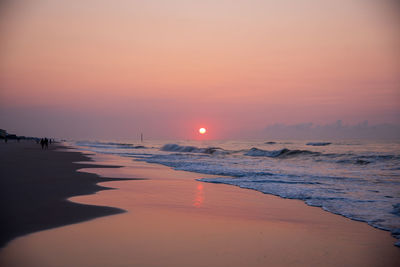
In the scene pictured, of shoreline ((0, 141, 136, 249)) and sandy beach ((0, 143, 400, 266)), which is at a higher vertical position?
shoreline ((0, 141, 136, 249))

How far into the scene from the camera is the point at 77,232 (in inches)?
224

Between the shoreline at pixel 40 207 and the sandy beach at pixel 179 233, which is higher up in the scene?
the shoreline at pixel 40 207

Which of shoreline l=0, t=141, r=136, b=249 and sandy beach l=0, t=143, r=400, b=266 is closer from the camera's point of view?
sandy beach l=0, t=143, r=400, b=266

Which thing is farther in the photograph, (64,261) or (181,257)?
(181,257)

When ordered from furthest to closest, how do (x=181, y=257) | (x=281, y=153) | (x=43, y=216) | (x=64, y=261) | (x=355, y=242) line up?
(x=281, y=153) → (x=43, y=216) → (x=355, y=242) → (x=181, y=257) → (x=64, y=261)

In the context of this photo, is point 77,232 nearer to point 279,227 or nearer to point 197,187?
point 279,227

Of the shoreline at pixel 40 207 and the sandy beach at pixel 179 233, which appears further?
the shoreline at pixel 40 207

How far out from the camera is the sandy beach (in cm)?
463

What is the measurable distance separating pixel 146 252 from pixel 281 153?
3780 centimetres

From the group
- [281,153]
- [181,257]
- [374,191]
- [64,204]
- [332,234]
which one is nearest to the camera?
[181,257]

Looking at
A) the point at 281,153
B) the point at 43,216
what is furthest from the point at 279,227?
the point at 281,153

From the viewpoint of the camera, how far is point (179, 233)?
587 centimetres

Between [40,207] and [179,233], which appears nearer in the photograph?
[179,233]

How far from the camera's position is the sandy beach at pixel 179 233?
463 centimetres
